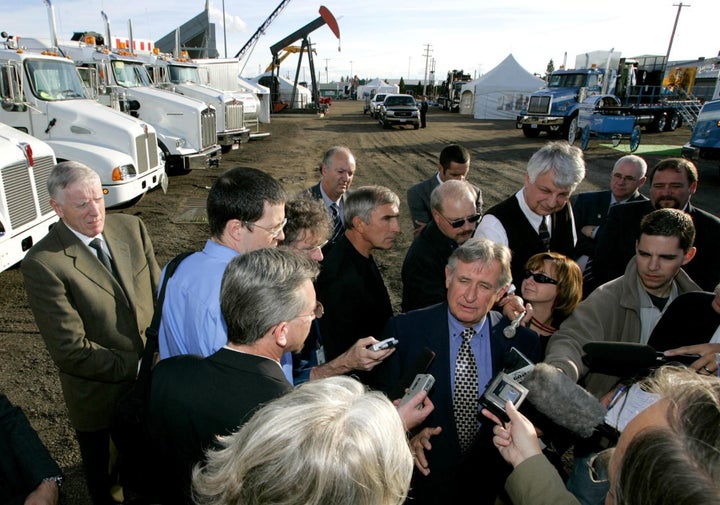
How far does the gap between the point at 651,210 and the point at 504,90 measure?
38606 mm

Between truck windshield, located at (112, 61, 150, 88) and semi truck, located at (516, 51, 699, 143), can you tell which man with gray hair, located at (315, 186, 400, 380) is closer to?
truck windshield, located at (112, 61, 150, 88)

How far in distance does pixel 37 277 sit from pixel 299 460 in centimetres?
211

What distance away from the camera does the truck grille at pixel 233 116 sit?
1683 centimetres

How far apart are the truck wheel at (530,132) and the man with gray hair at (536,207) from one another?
22827 millimetres

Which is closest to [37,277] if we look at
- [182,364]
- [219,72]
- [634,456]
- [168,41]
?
[182,364]

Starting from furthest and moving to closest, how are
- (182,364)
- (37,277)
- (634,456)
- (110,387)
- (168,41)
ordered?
(168,41)
(110,387)
(37,277)
(182,364)
(634,456)

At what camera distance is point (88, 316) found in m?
2.54

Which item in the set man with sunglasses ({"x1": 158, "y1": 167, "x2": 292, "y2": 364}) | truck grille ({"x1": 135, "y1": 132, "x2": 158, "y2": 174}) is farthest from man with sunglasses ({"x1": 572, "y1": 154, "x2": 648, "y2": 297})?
truck grille ({"x1": 135, "y1": 132, "x2": 158, "y2": 174})

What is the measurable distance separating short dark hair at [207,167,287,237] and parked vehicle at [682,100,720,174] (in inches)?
618

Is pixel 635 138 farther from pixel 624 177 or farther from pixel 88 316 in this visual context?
pixel 88 316

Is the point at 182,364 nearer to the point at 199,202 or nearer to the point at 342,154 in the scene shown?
the point at 342,154

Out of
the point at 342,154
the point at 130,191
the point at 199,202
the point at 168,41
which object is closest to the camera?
the point at 342,154

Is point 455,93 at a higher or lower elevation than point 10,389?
higher

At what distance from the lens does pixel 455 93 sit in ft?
179
